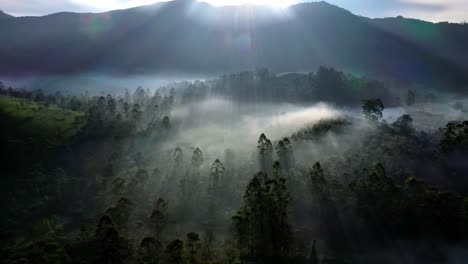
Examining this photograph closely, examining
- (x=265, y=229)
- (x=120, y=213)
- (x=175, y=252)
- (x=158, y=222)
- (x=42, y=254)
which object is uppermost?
(x=175, y=252)

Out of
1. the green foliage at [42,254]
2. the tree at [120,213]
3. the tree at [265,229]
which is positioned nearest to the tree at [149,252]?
the tree at [120,213]

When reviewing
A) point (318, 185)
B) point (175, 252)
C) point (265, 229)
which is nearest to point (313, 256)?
point (265, 229)

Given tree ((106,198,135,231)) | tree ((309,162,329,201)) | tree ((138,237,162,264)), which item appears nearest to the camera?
tree ((138,237,162,264))

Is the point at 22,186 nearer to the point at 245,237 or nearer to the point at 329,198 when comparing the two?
the point at 245,237

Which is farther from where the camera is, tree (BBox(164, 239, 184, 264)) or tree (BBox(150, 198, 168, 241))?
tree (BBox(150, 198, 168, 241))

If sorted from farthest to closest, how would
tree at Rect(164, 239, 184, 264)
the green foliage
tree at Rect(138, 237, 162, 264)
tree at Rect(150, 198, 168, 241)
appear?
tree at Rect(150, 198, 168, 241) < tree at Rect(138, 237, 162, 264) < the green foliage < tree at Rect(164, 239, 184, 264)

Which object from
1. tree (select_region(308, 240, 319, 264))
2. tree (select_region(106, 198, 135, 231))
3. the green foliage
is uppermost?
tree (select_region(106, 198, 135, 231))

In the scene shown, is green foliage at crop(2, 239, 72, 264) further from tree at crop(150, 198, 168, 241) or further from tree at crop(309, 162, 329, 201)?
tree at crop(309, 162, 329, 201)

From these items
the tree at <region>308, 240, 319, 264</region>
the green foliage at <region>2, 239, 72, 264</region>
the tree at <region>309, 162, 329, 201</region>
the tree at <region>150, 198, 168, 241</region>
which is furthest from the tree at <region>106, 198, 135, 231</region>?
the tree at <region>309, 162, 329, 201</region>

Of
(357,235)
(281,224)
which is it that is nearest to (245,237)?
(281,224)

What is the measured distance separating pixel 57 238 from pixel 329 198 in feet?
374

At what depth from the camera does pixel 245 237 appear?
144 metres

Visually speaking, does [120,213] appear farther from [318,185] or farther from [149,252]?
[318,185]

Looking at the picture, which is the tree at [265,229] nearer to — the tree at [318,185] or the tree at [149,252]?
the tree at [149,252]
